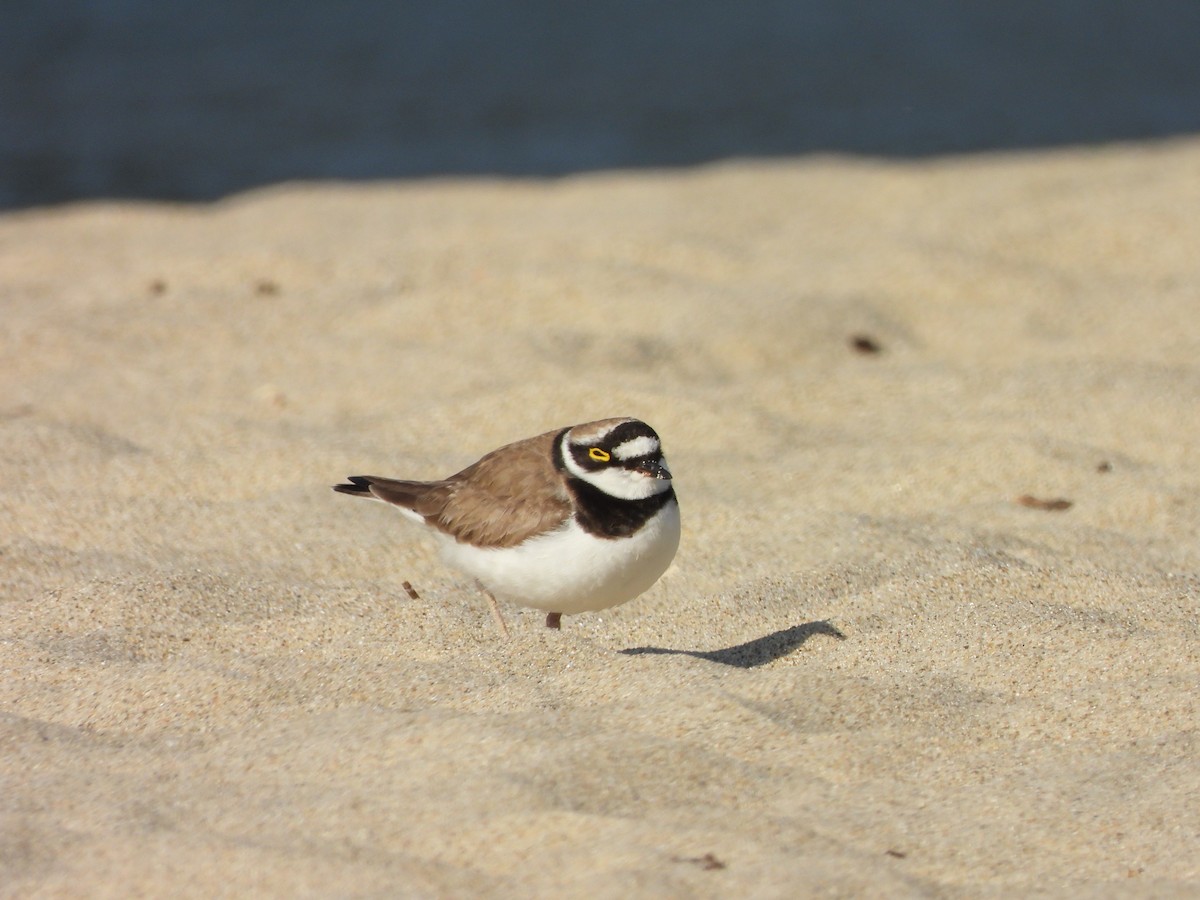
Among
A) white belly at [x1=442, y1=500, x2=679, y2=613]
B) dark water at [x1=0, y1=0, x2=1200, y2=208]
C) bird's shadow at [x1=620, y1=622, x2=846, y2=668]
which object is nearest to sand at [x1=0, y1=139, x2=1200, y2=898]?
bird's shadow at [x1=620, y1=622, x2=846, y2=668]

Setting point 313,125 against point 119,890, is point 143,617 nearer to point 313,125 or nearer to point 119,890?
point 119,890

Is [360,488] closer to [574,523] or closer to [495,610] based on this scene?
[495,610]

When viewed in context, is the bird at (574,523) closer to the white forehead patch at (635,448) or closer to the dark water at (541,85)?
the white forehead patch at (635,448)

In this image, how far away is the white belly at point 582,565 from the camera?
414 centimetres

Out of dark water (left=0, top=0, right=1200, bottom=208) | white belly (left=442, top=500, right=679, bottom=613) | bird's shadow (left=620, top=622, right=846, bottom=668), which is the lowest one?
bird's shadow (left=620, top=622, right=846, bottom=668)

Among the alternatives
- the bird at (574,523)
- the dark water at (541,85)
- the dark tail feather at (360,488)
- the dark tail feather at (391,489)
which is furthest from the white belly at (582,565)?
the dark water at (541,85)

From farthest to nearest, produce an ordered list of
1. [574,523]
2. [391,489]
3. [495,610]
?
[391,489], [495,610], [574,523]

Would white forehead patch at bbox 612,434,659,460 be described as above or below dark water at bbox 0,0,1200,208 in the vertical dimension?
→ below

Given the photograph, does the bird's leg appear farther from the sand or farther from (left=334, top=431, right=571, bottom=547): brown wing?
(left=334, top=431, right=571, bottom=547): brown wing

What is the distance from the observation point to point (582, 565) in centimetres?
413

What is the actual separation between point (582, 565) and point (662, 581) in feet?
3.21

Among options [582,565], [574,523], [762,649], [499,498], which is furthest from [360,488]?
[762,649]

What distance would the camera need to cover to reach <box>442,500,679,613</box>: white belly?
4.14 m

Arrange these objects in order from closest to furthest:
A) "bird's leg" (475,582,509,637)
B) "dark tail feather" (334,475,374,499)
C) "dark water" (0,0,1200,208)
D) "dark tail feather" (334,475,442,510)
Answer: "bird's leg" (475,582,509,637), "dark tail feather" (334,475,442,510), "dark tail feather" (334,475,374,499), "dark water" (0,0,1200,208)
